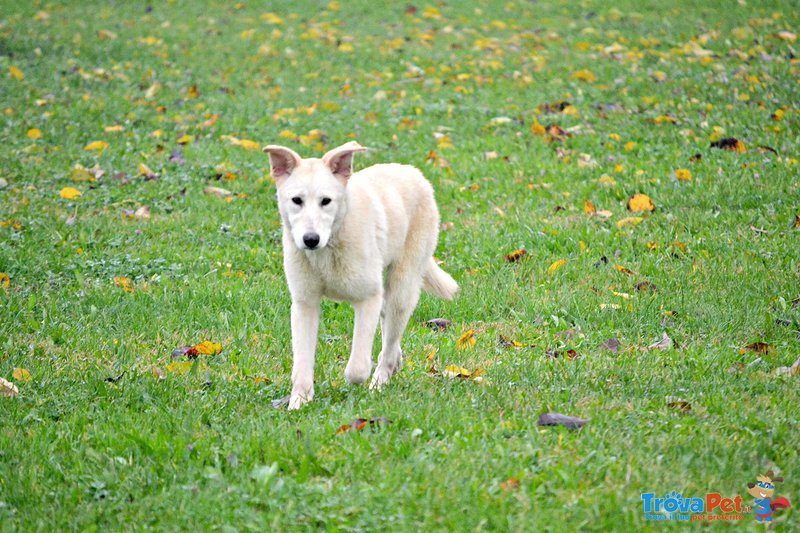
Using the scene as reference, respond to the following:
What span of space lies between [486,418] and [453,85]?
880 centimetres

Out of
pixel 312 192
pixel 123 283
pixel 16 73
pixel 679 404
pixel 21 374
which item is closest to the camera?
pixel 679 404

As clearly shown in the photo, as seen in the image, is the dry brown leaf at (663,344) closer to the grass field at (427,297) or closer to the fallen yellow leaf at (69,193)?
the grass field at (427,297)

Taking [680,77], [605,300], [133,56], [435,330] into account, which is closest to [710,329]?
[605,300]

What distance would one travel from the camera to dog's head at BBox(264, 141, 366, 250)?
15.1 ft

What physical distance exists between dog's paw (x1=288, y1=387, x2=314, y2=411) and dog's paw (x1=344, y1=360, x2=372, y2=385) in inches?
9.4

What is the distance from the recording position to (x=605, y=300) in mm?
6223

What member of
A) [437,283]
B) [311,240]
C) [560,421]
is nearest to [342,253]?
[311,240]

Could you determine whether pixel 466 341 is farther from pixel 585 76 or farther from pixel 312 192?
pixel 585 76

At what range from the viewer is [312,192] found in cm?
471

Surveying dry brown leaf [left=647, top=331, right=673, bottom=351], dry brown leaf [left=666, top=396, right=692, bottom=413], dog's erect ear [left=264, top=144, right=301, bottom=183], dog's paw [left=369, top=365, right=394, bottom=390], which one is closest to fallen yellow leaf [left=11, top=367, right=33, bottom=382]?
dog's erect ear [left=264, top=144, right=301, bottom=183]

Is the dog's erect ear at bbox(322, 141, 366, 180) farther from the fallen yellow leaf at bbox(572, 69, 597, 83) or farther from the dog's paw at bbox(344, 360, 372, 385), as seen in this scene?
the fallen yellow leaf at bbox(572, 69, 597, 83)

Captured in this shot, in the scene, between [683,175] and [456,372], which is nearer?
[456,372]

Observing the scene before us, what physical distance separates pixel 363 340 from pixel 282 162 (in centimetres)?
109

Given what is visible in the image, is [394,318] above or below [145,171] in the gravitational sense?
above
